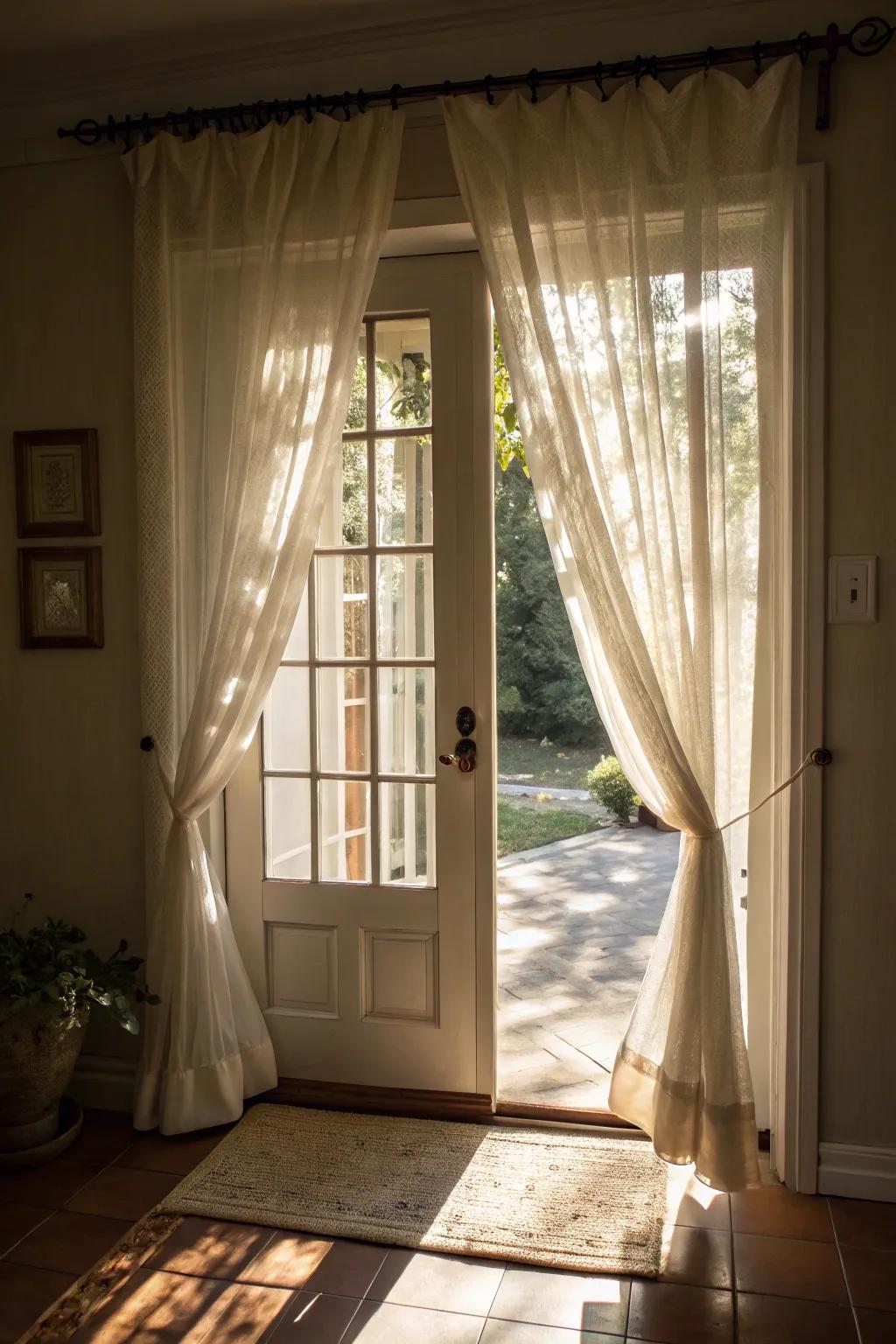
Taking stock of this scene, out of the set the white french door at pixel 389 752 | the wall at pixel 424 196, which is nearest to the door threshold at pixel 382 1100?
the white french door at pixel 389 752

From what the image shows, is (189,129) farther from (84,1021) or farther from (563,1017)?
(563,1017)

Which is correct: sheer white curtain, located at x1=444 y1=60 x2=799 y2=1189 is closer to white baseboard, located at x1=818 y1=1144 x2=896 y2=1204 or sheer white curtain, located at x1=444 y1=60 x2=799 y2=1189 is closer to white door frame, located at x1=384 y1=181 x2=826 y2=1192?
white door frame, located at x1=384 y1=181 x2=826 y2=1192

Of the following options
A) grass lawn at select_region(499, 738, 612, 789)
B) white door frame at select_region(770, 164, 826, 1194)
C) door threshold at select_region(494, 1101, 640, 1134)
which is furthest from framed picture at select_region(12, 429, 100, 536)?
grass lawn at select_region(499, 738, 612, 789)

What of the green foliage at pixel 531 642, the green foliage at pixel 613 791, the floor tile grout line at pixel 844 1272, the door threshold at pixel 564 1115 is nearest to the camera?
the floor tile grout line at pixel 844 1272

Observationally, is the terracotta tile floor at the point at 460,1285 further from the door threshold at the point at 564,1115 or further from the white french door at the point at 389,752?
the white french door at the point at 389,752

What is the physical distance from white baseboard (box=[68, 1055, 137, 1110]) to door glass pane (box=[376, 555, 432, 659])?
4.60 feet

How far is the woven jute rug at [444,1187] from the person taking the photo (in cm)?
240

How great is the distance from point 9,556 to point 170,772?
0.81 m

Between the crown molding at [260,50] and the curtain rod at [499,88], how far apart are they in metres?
0.08

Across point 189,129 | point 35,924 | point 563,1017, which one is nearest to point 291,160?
point 189,129

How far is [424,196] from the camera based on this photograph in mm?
2742

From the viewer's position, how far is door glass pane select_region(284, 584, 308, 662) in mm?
3066

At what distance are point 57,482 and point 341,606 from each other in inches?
34.5

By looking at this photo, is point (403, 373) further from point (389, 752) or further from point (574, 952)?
point (574, 952)
